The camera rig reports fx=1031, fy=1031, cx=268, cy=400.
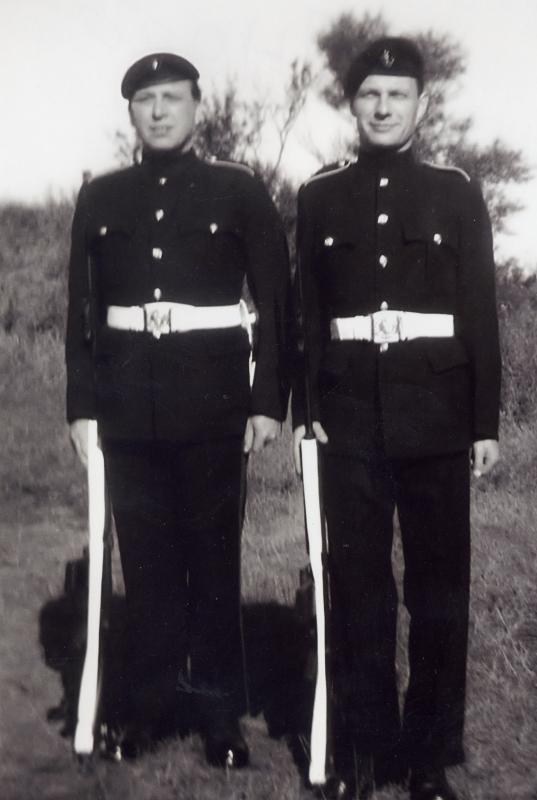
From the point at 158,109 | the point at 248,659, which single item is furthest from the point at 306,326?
the point at 248,659

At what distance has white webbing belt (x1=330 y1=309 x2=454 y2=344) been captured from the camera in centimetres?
254

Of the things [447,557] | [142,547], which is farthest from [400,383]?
[142,547]

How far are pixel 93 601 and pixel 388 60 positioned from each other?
1.62m

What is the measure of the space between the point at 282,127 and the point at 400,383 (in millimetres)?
1104

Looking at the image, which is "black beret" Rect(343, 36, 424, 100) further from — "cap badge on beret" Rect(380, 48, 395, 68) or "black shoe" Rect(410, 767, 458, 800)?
"black shoe" Rect(410, 767, 458, 800)

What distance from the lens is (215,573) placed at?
2848 mm

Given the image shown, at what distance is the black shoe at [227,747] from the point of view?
2.84 metres

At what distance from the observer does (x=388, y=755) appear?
2.74m

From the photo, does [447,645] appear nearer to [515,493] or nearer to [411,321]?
[411,321]

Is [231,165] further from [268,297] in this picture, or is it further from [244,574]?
[244,574]

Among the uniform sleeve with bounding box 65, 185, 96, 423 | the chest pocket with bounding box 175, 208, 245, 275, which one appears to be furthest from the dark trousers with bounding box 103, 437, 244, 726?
the chest pocket with bounding box 175, 208, 245, 275

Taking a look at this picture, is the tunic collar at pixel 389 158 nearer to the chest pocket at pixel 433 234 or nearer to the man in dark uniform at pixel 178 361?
the chest pocket at pixel 433 234

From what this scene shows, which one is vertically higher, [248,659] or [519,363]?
[519,363]

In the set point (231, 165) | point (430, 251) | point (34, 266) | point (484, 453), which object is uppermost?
point (231, 165)
